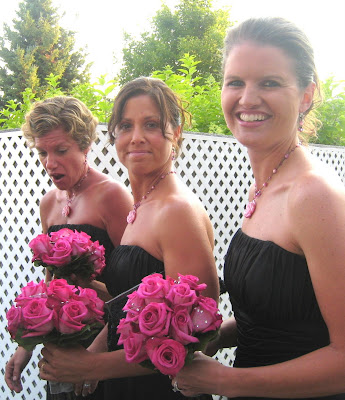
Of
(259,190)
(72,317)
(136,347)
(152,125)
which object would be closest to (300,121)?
(259,190)

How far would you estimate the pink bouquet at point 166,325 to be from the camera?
4.91ft

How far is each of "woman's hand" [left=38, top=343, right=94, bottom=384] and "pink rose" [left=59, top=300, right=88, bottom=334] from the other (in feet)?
0.41

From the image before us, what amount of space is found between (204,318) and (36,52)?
109 feet

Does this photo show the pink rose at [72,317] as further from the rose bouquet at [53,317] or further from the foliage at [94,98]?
the foliage at [94,98]

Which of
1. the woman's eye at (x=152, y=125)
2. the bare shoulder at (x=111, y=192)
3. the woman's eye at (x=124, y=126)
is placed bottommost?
the bare shoulder at (x=111, y=192)

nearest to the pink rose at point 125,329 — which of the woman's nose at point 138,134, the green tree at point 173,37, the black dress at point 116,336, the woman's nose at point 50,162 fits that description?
the black dress at point 116,336

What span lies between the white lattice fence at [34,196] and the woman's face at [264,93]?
299cm

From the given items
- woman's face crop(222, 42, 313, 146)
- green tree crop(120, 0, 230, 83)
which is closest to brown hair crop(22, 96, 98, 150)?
woman's face crop(222, 42, 313, 146)

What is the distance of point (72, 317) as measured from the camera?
5.87 feet

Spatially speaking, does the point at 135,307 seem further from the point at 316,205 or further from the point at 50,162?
the point at 50,162

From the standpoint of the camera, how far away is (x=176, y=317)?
1.54m

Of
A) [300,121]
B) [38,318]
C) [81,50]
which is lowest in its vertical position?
[38,318]

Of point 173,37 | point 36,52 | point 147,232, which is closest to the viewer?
point 147,232

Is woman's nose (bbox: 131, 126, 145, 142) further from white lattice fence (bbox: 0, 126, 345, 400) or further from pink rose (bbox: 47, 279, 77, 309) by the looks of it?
white lattice fence (bbox: 0, 126, 345, 400)
